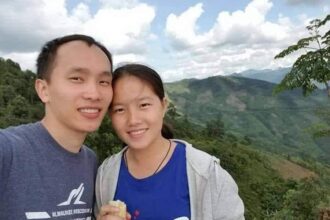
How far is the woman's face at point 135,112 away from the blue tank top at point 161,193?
198mm

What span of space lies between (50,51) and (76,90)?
1.00ft

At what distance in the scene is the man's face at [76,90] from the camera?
2.47 metres

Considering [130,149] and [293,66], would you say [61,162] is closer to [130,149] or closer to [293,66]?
[130,149]

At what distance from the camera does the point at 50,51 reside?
256 centimetres

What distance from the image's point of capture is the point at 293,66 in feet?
33.3

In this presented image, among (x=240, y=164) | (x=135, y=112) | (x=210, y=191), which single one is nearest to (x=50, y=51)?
(x=135, y=112)

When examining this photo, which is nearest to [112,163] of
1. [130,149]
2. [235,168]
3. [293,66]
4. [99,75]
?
[130,149]

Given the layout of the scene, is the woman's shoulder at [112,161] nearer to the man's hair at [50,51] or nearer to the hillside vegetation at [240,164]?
the man's hair at [50,51]

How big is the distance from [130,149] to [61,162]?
18.1 inches

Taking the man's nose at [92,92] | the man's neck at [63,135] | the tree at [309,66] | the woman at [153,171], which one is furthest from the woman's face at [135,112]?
the tree at [309,66]

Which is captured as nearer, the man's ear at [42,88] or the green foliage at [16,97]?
the man's ear at [42,88]

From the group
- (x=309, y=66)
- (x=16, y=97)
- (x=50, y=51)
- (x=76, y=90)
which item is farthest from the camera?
(x=16, y=97)

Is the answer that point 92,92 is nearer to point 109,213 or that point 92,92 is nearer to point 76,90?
point 76,90

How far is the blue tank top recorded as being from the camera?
2447mm
